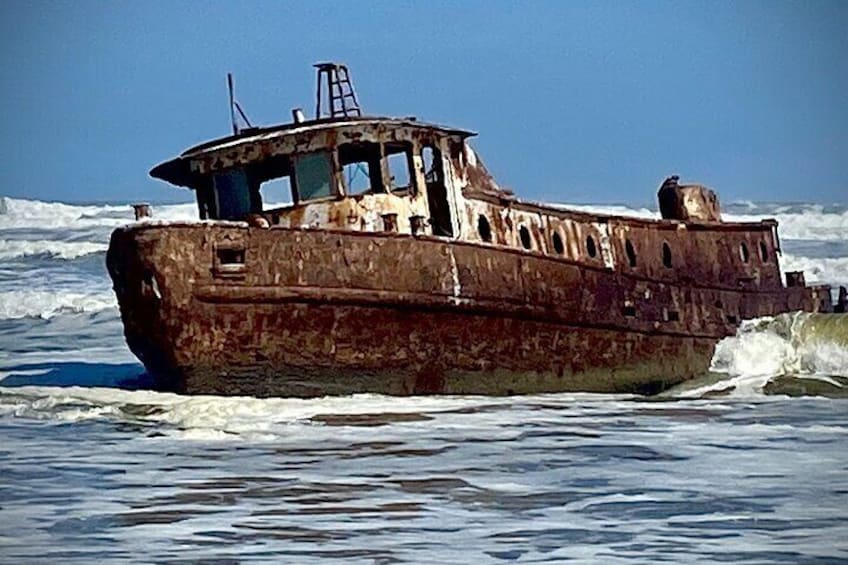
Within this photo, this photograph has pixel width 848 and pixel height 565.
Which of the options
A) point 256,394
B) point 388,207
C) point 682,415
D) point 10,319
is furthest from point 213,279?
point 10,319

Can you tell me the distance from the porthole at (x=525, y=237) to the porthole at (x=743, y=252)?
12.3 feet

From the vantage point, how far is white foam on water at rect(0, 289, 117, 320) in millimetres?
27297

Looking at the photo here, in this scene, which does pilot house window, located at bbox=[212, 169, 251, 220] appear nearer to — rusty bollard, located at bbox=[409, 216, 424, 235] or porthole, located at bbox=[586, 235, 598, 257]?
rusty bollard, located at bbox=[409, 216, 424, 235]

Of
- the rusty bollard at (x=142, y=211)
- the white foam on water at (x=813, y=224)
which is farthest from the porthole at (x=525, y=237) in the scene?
the white foam on water at (x=813, y=224)

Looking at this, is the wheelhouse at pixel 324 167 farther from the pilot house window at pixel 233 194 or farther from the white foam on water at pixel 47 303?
the white foam on water at pixel 47 303

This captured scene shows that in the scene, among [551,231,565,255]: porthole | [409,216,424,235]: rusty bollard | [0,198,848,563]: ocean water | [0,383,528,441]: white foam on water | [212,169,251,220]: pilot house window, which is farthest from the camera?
[551,231,565,255]: porthole

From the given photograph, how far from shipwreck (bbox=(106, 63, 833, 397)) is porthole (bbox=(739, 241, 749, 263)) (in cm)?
136

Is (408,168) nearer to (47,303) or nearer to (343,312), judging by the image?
(343,312)

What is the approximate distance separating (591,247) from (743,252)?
3.00m

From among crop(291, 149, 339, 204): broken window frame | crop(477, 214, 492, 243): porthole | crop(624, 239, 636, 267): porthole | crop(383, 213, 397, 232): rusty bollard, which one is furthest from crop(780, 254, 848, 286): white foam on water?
crop(291, 149, 339, 204): broken window frame

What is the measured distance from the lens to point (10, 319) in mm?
26562

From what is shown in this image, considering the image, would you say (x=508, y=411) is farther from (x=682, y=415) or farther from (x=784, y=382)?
(x=784, y=382)

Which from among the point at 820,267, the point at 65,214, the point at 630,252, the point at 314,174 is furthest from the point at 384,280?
the point at 65,214

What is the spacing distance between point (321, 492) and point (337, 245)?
4411 millimetres
